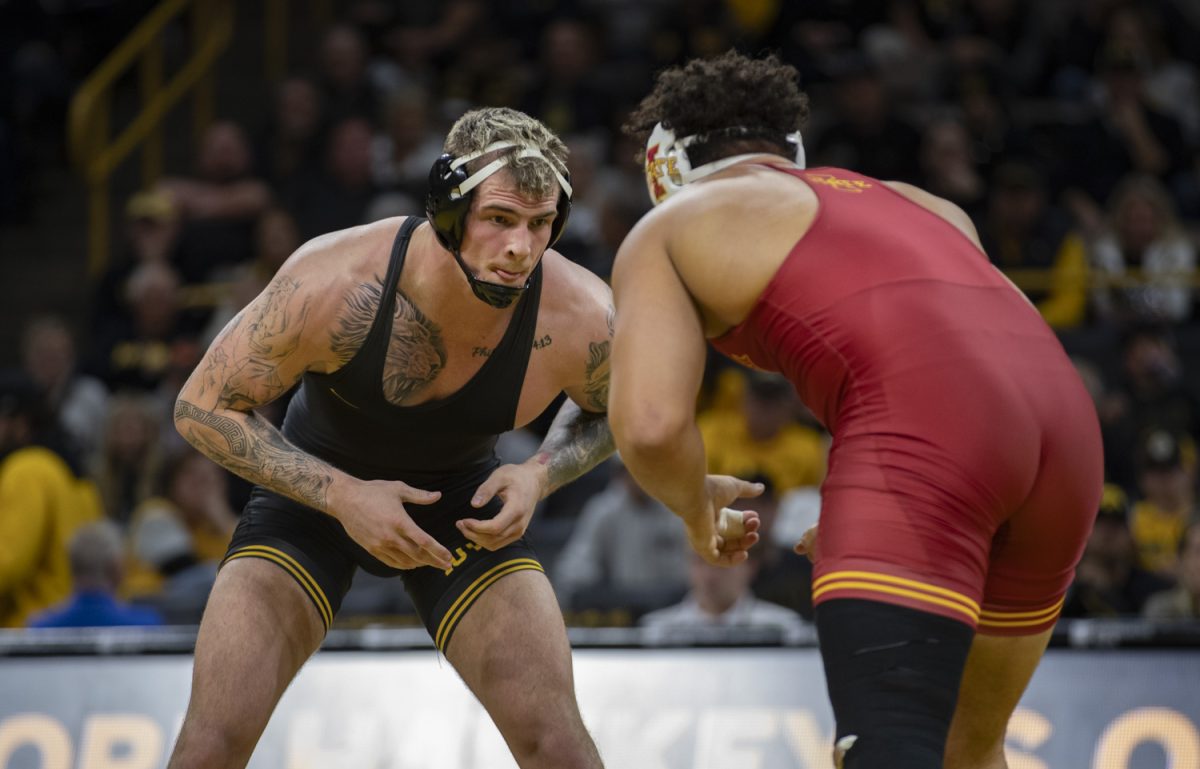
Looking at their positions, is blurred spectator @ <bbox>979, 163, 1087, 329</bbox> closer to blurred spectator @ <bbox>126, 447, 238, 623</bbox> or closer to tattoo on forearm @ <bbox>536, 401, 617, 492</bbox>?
blurred spectator @ <bbox>126, 447, 238, 623</bbox>

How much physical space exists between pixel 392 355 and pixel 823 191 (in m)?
1.19

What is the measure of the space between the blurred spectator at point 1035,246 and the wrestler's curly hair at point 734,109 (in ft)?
17.8

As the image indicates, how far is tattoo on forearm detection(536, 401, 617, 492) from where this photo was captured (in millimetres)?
3750

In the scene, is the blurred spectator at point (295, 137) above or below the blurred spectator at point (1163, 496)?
above

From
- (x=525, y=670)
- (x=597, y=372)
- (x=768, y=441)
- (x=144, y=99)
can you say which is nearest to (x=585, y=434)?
(x=597, y=372)

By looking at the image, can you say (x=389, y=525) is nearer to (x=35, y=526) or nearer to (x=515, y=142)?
(x=515, y=142)

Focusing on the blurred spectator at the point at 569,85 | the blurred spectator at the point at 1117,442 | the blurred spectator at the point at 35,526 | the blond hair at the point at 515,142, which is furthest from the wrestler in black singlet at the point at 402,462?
the blurred spectator at the point at 569,85

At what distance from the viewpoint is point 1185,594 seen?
583cm

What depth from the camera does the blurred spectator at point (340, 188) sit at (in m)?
9.28

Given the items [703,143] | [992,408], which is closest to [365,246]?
[703,143]

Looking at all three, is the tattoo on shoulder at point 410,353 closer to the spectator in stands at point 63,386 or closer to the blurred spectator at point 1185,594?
the blurred spectator at point 1185,594

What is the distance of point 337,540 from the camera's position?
3.71 metres

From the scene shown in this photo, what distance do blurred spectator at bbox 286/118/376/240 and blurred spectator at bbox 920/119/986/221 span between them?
310cm

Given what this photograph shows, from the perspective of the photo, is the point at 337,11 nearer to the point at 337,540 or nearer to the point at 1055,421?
the point at 337,540
